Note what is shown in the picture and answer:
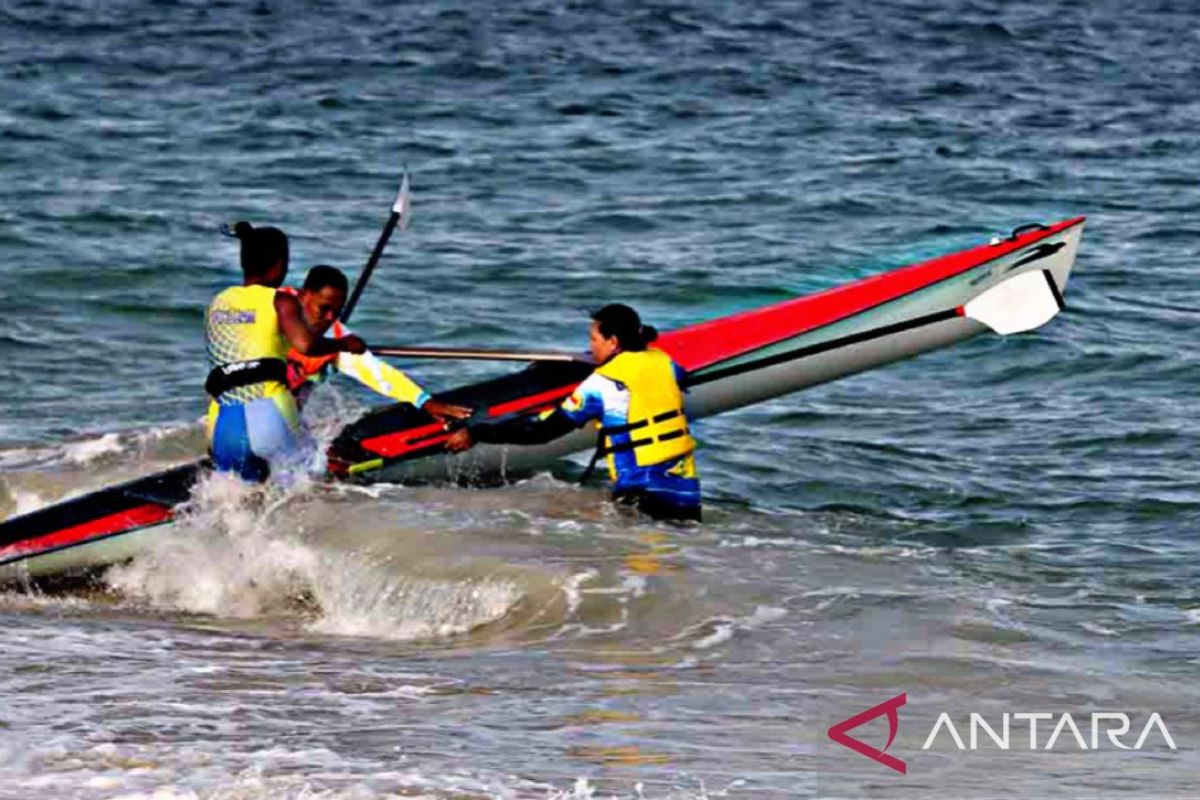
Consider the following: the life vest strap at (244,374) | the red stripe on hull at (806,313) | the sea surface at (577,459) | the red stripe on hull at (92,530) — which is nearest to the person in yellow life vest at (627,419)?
the sea surface at (577,459)

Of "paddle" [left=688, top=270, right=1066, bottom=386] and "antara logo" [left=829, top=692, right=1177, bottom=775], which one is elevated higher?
"paddle" [left=688, top=270, right=1066, bottom=386]

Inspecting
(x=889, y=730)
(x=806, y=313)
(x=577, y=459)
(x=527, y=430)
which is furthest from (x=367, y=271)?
(x=889, y=730)

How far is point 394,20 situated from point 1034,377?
48.5ft

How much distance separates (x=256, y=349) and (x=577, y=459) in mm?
3266

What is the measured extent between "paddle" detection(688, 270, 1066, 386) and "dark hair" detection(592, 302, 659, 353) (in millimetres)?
1351

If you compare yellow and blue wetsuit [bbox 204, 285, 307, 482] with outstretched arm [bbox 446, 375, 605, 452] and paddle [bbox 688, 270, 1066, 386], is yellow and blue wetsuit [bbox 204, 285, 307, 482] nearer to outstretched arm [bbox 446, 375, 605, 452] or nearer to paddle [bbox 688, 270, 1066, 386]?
outstretched arm [bbox 446, 375, 605, 452]

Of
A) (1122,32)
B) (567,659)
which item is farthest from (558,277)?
(1122,32)

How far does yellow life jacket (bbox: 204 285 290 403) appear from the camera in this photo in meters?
9.52

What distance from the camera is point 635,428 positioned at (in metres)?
10.0

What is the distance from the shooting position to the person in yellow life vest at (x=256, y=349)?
9.52 meters

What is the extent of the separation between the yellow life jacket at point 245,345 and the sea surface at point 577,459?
586 millimetres

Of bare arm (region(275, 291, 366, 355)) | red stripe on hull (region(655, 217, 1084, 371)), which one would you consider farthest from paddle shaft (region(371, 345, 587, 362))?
bare arm (region(275, 291, 366, 355))

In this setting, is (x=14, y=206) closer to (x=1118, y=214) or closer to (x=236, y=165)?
(x=236, y=165)

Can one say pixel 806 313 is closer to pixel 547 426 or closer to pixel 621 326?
pixel 621 326
